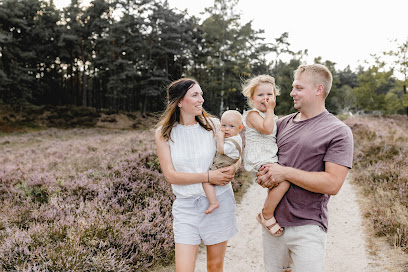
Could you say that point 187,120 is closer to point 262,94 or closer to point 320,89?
point 262,94

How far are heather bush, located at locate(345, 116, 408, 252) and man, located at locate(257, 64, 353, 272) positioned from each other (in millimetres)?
3155

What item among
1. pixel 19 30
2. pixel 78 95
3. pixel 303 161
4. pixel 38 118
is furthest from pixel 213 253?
pixel 78 95

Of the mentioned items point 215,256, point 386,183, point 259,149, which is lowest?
point 386,183

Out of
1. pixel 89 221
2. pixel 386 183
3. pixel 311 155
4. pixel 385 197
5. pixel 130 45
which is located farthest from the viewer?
pixel 130 45

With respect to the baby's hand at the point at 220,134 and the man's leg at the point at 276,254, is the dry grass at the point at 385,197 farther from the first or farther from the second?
the baby's hand at the point at 220,134

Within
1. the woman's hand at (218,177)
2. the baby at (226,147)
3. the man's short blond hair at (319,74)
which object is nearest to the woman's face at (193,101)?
the baby at (226,147)

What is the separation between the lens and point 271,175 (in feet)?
7.20

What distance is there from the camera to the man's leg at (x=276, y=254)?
246 centimetres

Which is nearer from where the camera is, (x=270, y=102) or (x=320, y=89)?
(x=320, y=89)

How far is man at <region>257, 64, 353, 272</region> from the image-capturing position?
6.68ft

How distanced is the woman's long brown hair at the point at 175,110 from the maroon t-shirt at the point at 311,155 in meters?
0.89

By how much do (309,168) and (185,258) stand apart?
1398mm

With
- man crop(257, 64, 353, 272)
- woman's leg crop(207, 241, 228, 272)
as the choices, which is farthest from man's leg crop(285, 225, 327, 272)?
woman's leg crop(207, 241, 228, 272)

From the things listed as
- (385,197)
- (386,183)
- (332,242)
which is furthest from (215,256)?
(386,183)
